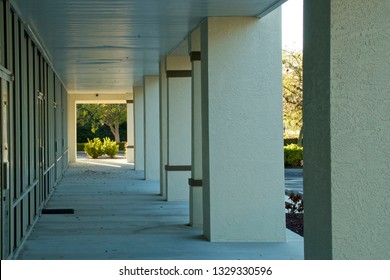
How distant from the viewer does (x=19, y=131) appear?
9789 millimetres

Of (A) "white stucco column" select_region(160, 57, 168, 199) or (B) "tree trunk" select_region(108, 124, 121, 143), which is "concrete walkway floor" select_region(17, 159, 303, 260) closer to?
(A) "white stucco column" select_region(160, 57, 168, 199)

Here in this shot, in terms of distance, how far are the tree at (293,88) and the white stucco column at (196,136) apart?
77.7ft

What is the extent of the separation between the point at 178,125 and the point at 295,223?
4312 millimetres

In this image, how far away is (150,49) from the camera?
14664 millimetres

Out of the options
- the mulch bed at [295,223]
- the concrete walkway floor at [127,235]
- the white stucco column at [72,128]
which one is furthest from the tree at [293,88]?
the mulch bed at [295,223]

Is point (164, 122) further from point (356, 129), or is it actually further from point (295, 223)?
point (356, 129)

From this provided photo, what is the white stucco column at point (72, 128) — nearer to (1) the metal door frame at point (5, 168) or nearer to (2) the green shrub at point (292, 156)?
(2) the green shrub at point (292, 156)

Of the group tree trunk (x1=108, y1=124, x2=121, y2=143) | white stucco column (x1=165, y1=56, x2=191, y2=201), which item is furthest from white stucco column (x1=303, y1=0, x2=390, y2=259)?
tree trunk (x1=108, y1=124, x2=121, y2=143)

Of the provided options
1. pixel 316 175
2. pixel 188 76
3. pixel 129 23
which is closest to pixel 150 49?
pixel 188 76

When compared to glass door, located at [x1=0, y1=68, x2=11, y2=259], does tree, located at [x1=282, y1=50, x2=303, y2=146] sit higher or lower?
higher

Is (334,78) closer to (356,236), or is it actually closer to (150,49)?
(356,236)

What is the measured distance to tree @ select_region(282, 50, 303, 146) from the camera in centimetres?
3575

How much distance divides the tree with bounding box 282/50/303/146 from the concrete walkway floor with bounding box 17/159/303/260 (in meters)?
18.5

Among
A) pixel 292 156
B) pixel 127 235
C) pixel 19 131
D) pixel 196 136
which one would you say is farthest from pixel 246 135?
pixel 292 156
